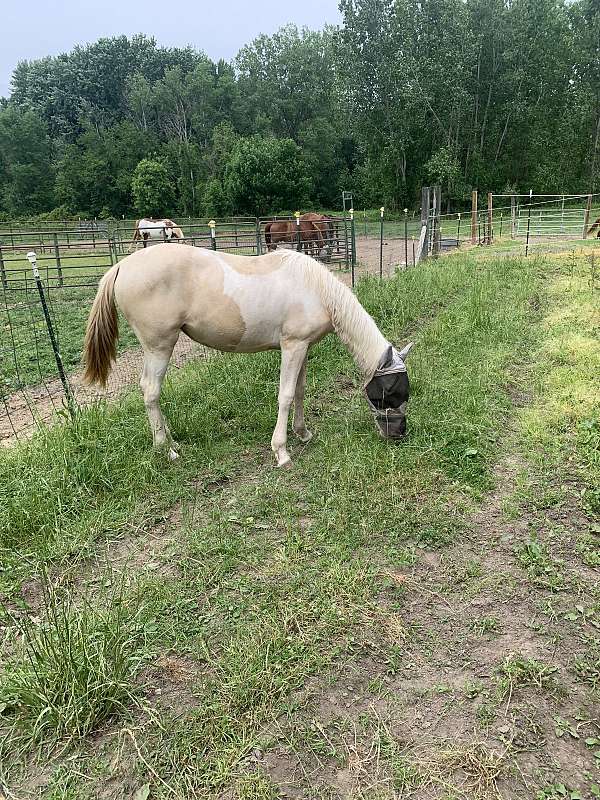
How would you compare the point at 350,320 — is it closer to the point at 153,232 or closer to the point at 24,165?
the point at 153,232

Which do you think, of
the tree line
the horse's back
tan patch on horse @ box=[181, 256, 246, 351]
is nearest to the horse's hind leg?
the horse's back

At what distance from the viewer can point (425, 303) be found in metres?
7.66

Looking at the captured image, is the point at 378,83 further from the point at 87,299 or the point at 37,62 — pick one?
the point at 37,62

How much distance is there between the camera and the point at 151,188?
33.0m

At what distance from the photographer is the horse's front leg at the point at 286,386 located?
3859 mm

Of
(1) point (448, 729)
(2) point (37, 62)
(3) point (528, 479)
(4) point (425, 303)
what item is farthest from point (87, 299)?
(2) point (37, 62)

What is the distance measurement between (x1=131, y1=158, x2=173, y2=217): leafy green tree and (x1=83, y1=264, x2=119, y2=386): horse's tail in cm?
3226

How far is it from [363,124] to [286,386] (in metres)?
30.0

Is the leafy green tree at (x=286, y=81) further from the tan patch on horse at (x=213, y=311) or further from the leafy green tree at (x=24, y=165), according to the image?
the tan patch on horse at (x=213, y=311)

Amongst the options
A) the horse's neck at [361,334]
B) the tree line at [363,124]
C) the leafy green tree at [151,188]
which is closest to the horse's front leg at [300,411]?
the horse's neck at [361,334]

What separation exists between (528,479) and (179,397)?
2.99 m

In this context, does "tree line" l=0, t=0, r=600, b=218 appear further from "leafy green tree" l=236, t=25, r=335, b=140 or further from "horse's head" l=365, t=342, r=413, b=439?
"horse's head" l=365, t=342, r=413, b=439

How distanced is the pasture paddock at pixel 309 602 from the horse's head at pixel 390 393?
0.17 meters

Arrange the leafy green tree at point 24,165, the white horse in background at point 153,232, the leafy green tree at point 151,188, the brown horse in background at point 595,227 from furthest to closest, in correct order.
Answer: the leafy green tree at point 24,165 → the leafy green tree at point 151,188 → the white horse in background at point 153,232 → the brown horse in background at point 595,227
